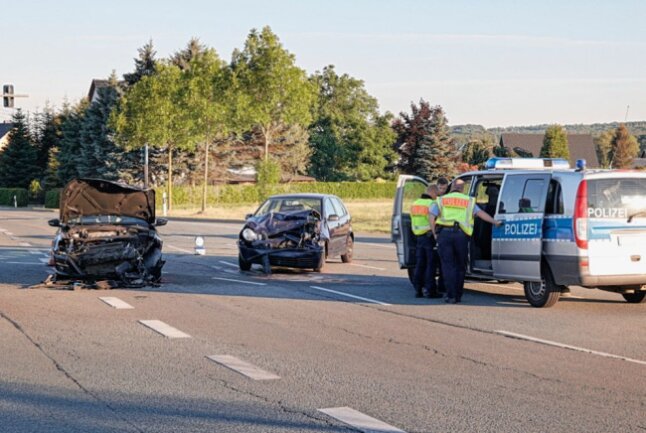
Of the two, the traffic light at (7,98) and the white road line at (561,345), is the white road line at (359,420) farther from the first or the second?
the traffic light at (7,98)

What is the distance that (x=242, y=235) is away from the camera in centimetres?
1848

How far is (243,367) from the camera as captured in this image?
8844 millimetres

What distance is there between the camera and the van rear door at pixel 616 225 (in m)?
12.5

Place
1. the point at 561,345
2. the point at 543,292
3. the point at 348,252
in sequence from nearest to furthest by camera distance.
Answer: the point at 561,345 → the point at 543,292 → the point at 348,252

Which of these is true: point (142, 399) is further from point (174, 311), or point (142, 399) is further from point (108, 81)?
point (108, 81)

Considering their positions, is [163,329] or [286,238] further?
[286,238]

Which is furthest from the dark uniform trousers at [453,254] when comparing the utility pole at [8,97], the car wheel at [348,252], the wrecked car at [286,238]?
the utility pole at [8,97]

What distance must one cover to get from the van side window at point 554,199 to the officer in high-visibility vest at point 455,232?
2.99 ft

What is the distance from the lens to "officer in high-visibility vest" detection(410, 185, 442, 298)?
1451 cm

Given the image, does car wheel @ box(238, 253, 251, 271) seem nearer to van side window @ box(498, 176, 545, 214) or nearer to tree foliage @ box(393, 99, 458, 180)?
van side window @ box(498, 176, 545, 214)

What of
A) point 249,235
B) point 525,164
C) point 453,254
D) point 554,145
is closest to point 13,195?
point 554,145

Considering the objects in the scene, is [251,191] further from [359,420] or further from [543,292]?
[359,420]

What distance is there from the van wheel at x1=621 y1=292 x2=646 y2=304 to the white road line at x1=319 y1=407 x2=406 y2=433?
8.09 meters

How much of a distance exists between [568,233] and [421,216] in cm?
261
